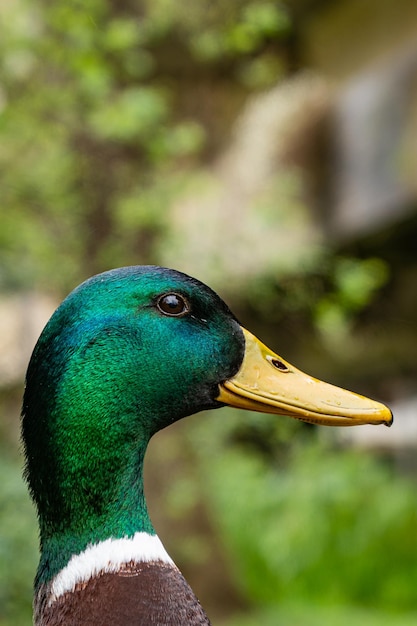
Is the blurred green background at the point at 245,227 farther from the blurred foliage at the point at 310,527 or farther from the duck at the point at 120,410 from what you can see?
the duck at the point at 120,410

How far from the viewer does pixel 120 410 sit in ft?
3.55

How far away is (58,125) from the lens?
12.0ft

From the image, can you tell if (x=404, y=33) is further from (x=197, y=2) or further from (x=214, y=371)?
(x=214, y=371)

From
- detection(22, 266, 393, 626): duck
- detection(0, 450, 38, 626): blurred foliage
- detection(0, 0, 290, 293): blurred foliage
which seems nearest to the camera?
detection(22, 266, 393, 626): duck

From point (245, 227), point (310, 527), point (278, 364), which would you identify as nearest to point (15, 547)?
point (278, 364)

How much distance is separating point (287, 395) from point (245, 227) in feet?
11.0

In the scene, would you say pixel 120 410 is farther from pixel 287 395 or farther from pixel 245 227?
pixel 245 227

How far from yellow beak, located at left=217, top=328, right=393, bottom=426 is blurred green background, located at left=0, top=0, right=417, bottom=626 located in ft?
5.09

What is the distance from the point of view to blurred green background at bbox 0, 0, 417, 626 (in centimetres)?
336

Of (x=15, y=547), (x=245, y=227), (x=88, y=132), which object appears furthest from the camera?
(x=245, y=227)

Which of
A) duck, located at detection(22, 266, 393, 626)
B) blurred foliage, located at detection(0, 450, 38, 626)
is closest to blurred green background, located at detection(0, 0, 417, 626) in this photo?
blurred foliage, located at detection(0, 450, 38, 626)

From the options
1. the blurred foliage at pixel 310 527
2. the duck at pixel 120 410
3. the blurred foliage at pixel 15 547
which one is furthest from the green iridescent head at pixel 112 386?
the blurred foliage at pixel 310 527

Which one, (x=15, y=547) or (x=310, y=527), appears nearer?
(x=15, y=547)

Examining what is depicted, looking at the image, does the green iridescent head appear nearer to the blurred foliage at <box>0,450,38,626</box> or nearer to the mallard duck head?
the mallard duck head
